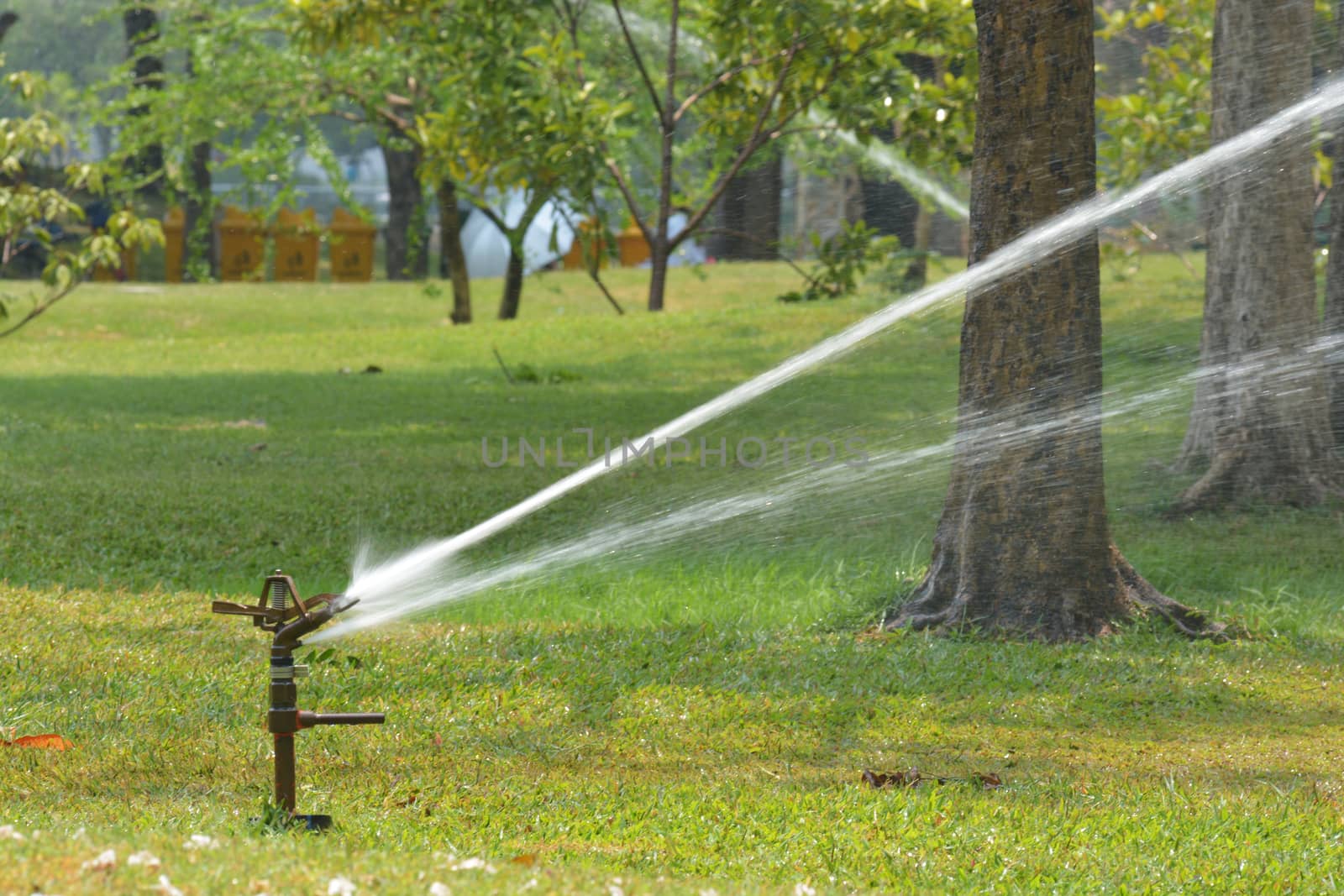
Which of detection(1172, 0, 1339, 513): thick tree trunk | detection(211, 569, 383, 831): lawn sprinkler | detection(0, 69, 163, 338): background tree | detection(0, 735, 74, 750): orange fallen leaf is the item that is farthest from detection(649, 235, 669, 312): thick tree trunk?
detection(211, 569, 383, 831): lawn sprinkler

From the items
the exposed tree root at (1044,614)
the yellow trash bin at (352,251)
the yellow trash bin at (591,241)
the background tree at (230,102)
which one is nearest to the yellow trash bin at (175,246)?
the yellow trash bin at (352,251)

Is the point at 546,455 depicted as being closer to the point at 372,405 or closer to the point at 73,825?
the point at 372,405

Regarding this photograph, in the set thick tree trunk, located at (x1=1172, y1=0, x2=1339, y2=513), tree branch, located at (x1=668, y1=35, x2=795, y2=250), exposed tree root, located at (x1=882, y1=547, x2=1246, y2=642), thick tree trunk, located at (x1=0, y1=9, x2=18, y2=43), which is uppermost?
thick tree trunk, located at (x1=0, y1=9, x2=18, y2=43)

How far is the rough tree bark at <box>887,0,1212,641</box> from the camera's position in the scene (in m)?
5.79

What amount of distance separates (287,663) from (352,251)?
100 ft

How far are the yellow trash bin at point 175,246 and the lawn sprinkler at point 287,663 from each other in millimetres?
28413

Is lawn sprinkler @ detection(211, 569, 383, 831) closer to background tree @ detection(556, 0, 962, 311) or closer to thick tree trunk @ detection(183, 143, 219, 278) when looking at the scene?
background tree @ detection(556, 0, 962, 311)

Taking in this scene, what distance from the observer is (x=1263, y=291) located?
788 centimetres

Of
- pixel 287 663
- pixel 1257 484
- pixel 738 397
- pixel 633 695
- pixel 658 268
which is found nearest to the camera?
pixel 287 663

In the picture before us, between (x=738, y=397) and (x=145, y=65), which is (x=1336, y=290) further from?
(x=145, y=65)

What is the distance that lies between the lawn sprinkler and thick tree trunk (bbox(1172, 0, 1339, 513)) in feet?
18.5

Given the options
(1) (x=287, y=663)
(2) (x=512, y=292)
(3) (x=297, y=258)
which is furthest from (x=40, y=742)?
(3) (x=297, y=258)

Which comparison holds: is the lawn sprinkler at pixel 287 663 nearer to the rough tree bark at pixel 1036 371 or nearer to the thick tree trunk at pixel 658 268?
the rough tree bark at pixel 1036 371

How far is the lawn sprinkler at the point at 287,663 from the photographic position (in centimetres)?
321
